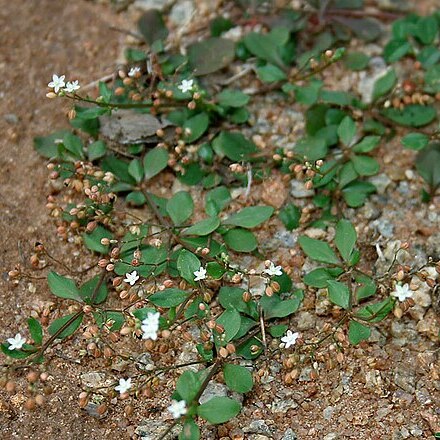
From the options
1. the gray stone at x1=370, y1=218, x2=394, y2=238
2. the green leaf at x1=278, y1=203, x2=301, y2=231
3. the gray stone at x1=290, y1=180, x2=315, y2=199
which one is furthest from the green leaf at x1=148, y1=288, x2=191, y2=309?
the gray stone at x1=370, y1=218, x2=394, y2=238

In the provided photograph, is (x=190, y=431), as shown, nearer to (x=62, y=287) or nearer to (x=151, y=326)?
(x=151, y=326)

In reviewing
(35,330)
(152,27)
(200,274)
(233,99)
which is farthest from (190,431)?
(152,27)

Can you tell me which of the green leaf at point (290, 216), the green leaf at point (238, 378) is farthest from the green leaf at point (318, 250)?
the green leaf at point (238, 378)

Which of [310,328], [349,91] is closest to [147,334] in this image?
[310,328]

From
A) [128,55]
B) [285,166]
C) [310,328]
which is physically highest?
[128,55]

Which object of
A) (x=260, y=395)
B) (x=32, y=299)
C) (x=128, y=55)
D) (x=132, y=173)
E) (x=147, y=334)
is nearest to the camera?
(x=147, y=334)

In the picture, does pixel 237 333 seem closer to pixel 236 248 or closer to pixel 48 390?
pixel 236 248
